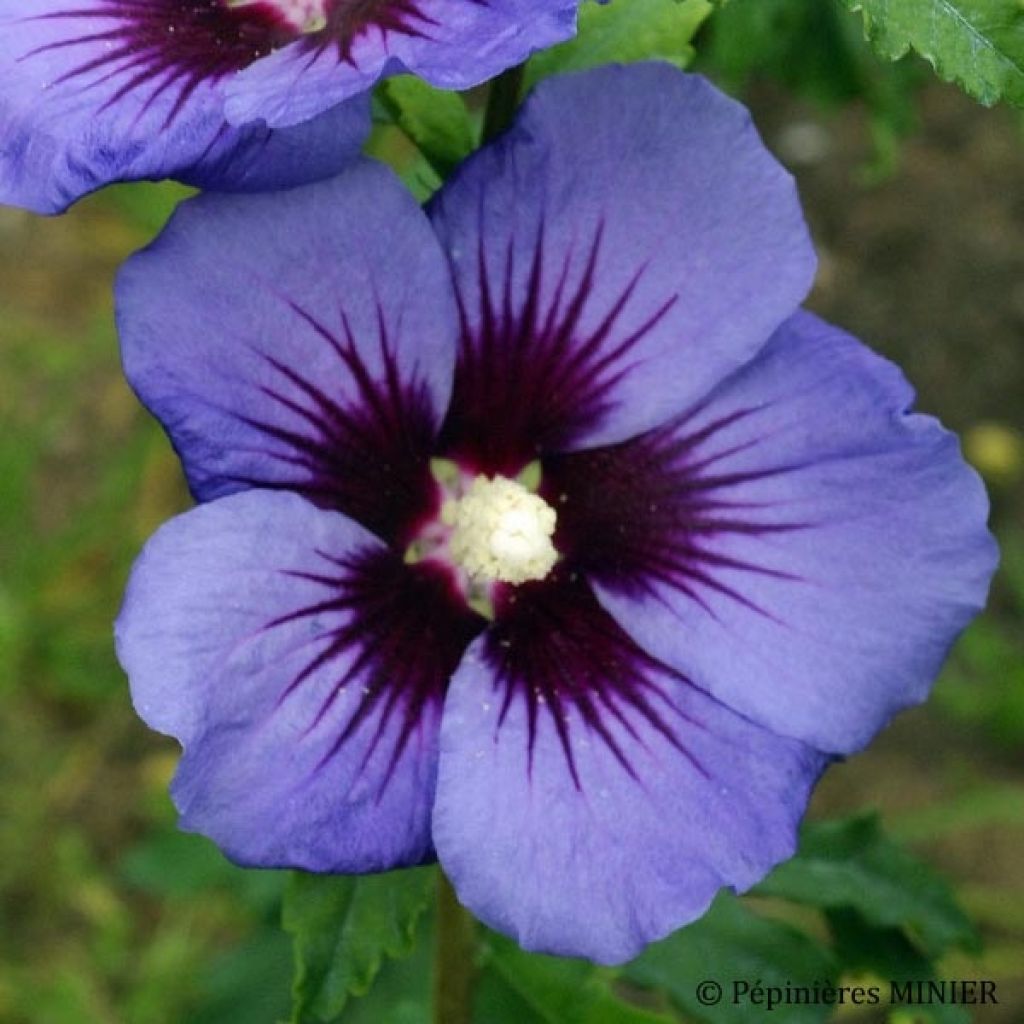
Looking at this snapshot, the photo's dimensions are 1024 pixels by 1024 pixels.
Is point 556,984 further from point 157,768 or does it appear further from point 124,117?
point 157,768

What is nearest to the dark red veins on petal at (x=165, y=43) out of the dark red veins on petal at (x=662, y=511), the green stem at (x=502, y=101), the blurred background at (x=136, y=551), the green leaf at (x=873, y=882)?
the green stem at (x=502, y=101)

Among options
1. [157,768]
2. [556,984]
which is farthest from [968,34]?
[157,768]

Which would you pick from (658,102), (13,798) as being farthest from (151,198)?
(658,102)

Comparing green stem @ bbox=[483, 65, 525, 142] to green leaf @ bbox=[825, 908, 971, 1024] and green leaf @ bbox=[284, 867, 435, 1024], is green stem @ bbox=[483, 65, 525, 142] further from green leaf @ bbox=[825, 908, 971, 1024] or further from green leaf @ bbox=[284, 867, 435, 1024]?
green leaf @ bbox=[825, 908, 971, 1024]

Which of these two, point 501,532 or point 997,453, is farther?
point 997,453

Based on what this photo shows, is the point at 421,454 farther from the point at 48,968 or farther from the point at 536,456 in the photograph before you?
the point at 48,968

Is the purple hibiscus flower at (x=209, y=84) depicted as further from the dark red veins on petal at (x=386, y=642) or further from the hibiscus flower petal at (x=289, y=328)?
the dark red veins on petal at (x=386, y=642)

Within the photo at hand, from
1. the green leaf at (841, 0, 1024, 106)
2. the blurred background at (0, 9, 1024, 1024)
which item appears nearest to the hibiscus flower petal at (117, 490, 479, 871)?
the green leaf at (841, 0, 1024, 106)
